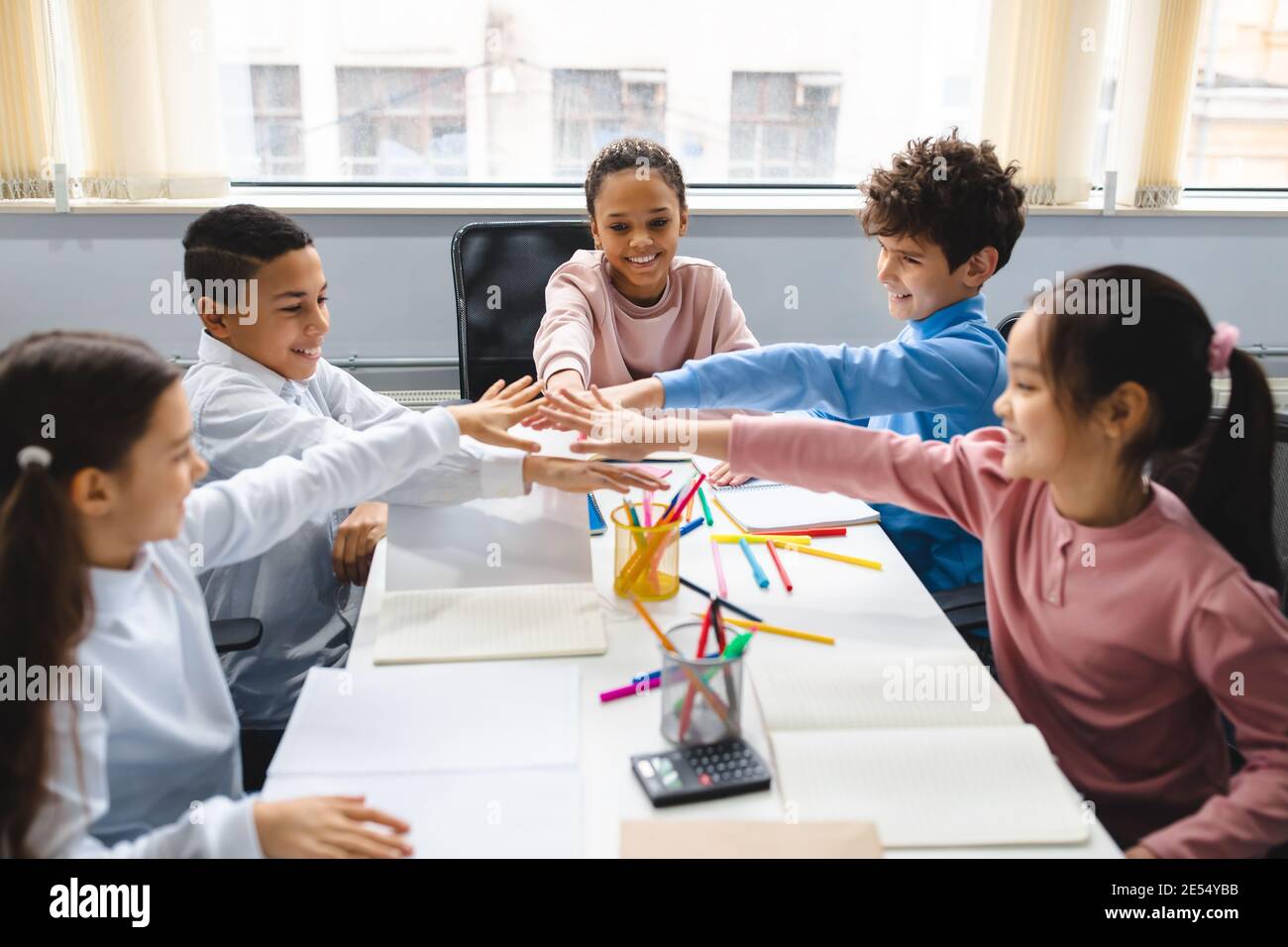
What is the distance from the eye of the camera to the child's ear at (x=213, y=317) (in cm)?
165

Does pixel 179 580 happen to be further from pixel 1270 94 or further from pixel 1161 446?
pixel 1270 94

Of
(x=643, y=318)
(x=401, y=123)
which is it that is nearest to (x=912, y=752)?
(x=643, y=318)

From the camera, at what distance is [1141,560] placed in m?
1.18

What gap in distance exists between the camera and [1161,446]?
1.19 meters

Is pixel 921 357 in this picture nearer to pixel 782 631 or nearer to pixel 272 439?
pixel 782 631

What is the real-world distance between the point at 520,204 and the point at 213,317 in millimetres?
1689

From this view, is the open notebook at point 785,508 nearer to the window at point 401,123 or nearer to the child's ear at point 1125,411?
the child's ear at point 1125,411

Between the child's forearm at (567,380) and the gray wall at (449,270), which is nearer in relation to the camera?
the child's forearm at (567,380)

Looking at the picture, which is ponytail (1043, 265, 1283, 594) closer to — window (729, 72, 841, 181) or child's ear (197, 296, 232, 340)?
child's ear (197, 296, 232, 340)

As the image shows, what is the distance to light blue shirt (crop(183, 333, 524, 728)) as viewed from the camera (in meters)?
1.51

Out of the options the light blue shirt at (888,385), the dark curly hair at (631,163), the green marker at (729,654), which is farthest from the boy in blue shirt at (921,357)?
the green marker at (729,654)

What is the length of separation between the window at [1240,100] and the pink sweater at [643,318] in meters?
2.00

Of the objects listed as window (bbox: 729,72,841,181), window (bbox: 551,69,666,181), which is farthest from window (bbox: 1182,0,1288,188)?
window (bbox: 551,69,666,181)

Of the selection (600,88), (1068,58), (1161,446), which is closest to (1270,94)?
(1068,58)
